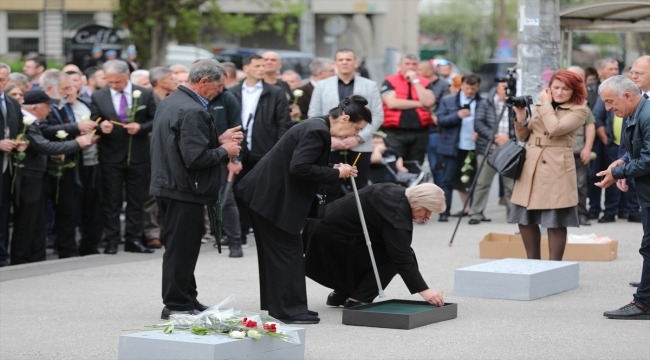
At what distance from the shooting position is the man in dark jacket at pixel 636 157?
26.6 feet

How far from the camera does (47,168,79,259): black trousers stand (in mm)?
11633

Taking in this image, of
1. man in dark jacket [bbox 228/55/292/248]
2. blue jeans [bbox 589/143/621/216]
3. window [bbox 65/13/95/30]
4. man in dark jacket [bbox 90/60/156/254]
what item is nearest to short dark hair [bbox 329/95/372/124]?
man in dark jacket [bbox 228/55/292/248]

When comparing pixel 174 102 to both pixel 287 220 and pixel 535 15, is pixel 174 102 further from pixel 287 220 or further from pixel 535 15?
pixel 535 15

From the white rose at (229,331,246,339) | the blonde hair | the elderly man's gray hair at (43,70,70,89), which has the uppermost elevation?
the elderly man's gray hair at (43,70,70,89)

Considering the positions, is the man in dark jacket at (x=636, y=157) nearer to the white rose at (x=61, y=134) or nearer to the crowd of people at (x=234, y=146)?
the crowd of people at (x=234, y=146)

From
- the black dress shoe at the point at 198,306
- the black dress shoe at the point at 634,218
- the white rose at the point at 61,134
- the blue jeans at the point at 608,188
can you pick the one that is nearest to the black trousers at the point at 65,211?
the white rose at the point at 61,134

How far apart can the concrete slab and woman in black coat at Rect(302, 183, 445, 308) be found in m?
1.00

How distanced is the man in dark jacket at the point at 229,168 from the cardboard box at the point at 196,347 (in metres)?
4.78

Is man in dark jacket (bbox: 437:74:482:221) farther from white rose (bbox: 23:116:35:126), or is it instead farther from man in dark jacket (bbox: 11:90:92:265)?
white rose (bbox: 23:116:35:126)

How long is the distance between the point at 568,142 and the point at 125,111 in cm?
476

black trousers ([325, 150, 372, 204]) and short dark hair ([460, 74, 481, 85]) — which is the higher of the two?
short dark hair ([460, 74, 481, 85])

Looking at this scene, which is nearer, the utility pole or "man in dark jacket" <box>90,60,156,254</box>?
"man in dark jacket" <box>90,60,156,254</box>

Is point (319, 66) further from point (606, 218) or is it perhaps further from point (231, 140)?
point (231, 140)

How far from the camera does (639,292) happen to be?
26.9 feet
